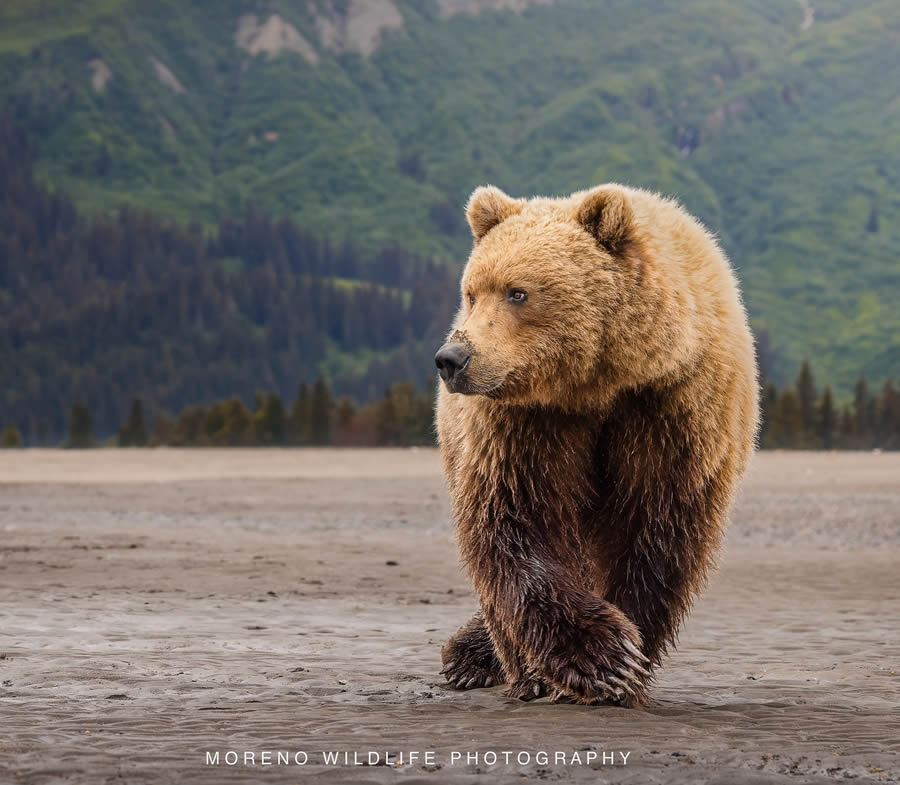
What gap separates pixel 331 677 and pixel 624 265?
3416 mm

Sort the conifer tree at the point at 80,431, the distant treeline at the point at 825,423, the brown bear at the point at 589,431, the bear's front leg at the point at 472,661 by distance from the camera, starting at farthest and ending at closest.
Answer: the conifer tree at the point at 80,431, the distant treeline at the point at 825,423, the bear's front leg at the point at 472,661, the brown bear at the point at 589,431

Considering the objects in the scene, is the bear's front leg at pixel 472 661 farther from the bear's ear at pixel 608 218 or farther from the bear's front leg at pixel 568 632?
the bear's ear at pixel 608 218

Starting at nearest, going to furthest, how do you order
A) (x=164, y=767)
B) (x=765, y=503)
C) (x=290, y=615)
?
(x=164, y=767), (x=290, y=615), (x=765, y=503)

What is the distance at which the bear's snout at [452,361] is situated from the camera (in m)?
7.41

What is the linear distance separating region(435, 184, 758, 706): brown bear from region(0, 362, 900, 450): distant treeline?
7218cm

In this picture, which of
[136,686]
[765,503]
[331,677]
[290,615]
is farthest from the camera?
[765,503]

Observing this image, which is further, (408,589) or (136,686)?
(408,589)

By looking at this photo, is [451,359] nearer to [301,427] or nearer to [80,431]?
[301,427]

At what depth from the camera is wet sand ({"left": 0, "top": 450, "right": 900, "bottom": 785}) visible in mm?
6672

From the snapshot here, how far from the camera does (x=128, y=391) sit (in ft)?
584

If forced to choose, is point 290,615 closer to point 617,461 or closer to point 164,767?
point 617,461

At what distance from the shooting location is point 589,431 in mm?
8242

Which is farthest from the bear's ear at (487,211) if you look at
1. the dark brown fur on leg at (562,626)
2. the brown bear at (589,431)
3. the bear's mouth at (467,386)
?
the dark brown fur on leg at (562,626)

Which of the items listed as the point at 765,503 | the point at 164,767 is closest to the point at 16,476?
the point at 765,503
